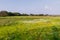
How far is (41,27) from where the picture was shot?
2759 cm

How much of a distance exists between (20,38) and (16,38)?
47cm

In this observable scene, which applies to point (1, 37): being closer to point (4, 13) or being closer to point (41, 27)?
point (41, 27)

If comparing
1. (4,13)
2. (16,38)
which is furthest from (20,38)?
(4,13)

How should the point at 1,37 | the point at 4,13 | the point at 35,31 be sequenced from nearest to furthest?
the point at 1,37, the point at 35,31, the point at 4,13

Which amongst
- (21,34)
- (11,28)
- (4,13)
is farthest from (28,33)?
(4,13)

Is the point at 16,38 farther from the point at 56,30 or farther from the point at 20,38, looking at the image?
the point at 56,30

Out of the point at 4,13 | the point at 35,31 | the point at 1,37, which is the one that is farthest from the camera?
the point at 4,13

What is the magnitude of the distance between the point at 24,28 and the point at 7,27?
229cm

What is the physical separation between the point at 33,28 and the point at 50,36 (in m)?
2.66

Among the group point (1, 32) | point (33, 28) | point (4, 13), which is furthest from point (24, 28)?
point (4, 13)

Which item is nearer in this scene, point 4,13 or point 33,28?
point 33,28

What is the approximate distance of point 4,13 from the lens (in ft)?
133

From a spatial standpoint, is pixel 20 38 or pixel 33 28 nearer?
pixel 20 38

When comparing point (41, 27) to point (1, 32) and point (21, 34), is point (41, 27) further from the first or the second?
point (1, 32)
